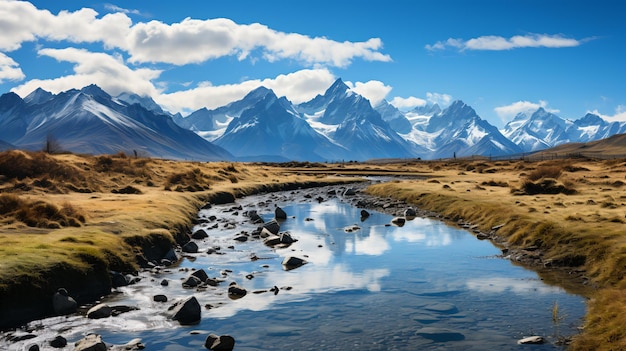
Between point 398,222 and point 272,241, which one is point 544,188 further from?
point 272,241

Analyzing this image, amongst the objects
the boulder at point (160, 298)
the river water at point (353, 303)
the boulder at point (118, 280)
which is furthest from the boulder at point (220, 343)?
the boulder at point (118, 280)

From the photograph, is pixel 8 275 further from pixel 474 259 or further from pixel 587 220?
pixel 587 220

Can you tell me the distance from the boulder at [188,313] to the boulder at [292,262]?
10810 mm

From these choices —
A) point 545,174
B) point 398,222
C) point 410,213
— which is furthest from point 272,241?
point 545,174

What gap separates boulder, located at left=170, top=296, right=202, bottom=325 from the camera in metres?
22.3

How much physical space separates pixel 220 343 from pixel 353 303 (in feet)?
26.0

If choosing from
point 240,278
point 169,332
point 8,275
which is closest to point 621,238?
point 240,278

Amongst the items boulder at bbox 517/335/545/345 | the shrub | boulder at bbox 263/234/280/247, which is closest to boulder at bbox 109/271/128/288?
boulder at bbox 263/234/280/247

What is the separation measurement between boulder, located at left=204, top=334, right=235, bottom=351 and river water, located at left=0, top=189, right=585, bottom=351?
0.39m

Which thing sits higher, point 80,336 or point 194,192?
point 194,192

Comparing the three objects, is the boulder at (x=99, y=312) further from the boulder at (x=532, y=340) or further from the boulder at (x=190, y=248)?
the boulder at (x=532, y=340)

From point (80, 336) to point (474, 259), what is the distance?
80.4 ft

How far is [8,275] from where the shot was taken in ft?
75.0

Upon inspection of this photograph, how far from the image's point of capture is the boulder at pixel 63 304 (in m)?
23.1
